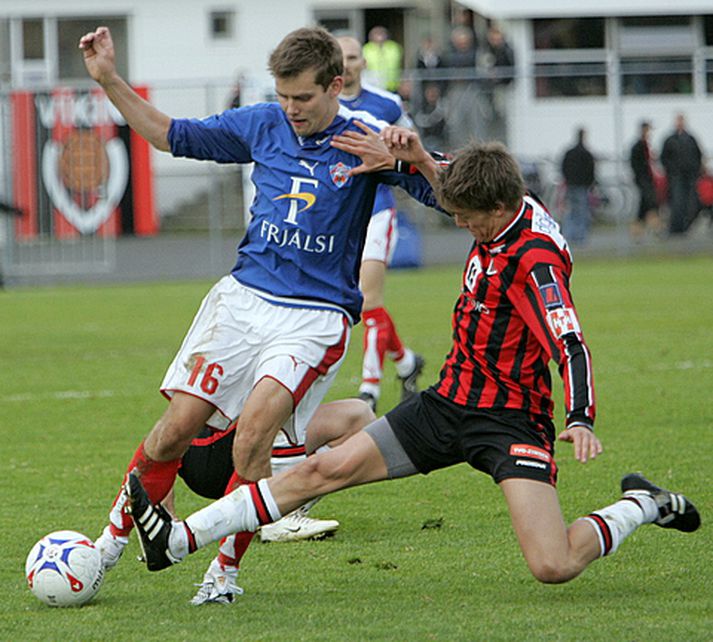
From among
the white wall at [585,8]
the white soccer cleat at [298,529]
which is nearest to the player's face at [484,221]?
the white soccer cleat at [298,529]

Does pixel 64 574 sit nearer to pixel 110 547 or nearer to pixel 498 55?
pixel 110 547

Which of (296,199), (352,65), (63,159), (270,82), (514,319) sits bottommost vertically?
(514,319)

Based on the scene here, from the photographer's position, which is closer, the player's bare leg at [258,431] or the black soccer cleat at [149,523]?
the black soccer cleat at [149,523]

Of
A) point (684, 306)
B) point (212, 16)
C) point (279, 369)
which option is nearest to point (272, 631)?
point (279, 369)

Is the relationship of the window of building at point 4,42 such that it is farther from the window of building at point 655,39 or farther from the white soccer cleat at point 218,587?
the white soccer cleat at point 218,587

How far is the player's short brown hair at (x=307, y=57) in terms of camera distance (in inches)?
217

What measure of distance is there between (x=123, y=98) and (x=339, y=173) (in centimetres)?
90

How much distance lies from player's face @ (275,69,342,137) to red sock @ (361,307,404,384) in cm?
397

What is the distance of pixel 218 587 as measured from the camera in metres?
5.10

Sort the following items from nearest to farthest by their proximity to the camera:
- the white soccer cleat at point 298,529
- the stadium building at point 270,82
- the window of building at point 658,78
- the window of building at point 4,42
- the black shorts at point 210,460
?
1. the black shorts at point 210,460
2. the white soccer cleat at point 298,529
3. the stadium building at point 270,82
4. the window of building at point 658,78
5. the window of building at point 4,42

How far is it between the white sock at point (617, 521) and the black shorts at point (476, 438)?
21 cm

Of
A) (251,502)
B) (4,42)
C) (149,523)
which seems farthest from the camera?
(4,42)

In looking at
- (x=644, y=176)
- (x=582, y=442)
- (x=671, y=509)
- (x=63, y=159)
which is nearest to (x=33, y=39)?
(x=63, y=159)

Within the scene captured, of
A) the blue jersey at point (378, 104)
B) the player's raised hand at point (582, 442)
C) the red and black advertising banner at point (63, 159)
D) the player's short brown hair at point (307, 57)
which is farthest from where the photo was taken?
the red and black advertising banner at point (63, 159)
